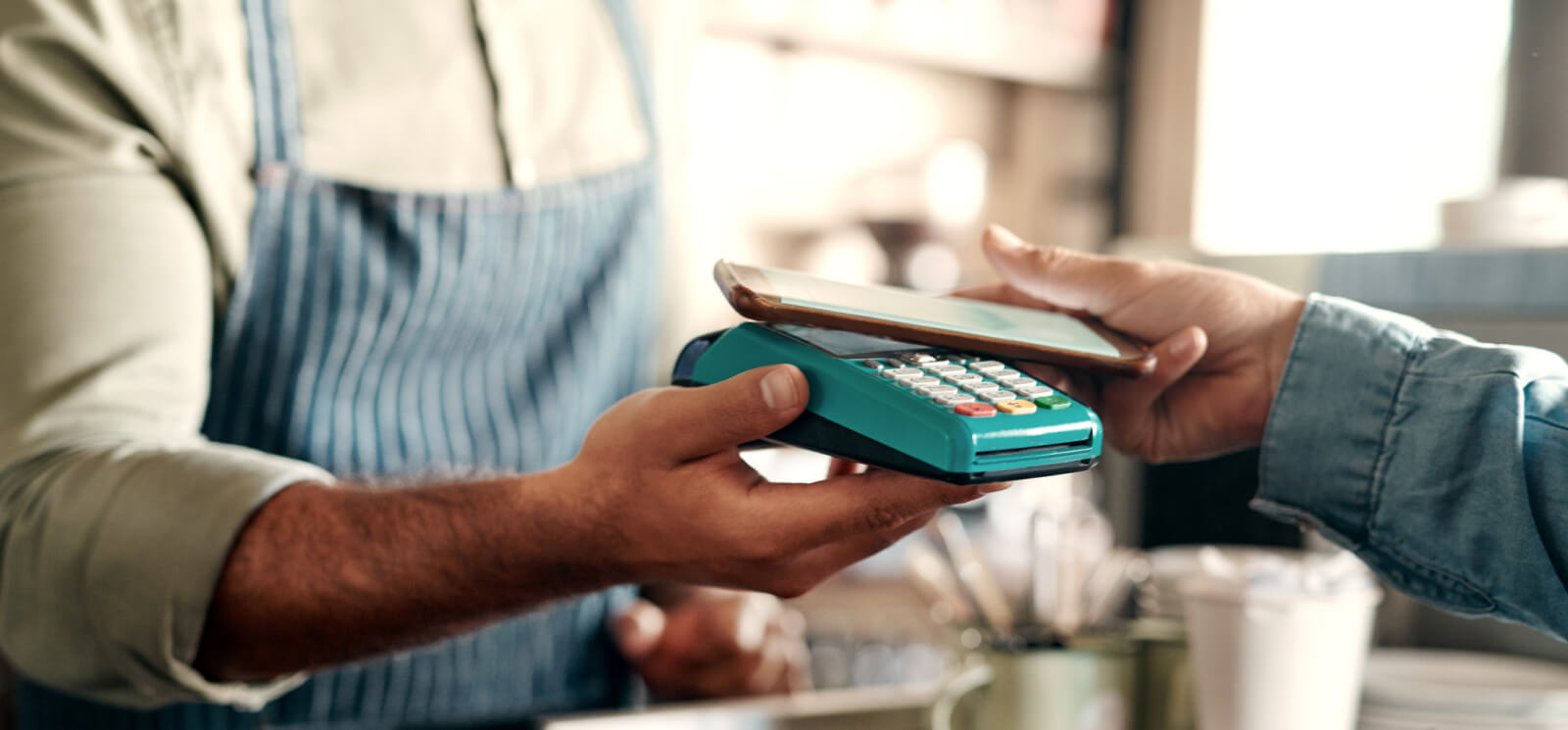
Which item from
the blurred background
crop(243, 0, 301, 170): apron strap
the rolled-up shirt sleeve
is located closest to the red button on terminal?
the rolled-up shirt sleeve

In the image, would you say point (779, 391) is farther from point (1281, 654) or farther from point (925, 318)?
point (1281, 654)

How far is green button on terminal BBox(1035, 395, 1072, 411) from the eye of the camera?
0.53 meters

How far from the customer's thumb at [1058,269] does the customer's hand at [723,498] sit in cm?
20

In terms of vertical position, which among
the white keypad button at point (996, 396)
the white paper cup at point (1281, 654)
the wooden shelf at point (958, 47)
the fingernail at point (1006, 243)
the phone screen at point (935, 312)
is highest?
the wooden shelf at point (958, 47)

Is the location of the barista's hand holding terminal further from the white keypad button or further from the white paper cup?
the white keypad button

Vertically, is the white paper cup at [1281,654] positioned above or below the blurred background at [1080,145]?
below

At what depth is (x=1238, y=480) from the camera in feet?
3.37

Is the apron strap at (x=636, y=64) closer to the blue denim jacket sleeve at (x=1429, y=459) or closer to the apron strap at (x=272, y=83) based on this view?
the apron strap at (x=272, y=83)

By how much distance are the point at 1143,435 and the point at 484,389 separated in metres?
0.63

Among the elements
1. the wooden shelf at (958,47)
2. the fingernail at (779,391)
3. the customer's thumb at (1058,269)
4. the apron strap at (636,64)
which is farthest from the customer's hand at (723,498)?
the wooden shelf at (958,47)

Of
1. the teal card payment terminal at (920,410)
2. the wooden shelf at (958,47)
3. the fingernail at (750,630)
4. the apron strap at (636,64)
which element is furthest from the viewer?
Answer: the wooden shelf at (958,47)

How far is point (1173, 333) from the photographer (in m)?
0.75

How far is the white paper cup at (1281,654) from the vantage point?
669 millimetres

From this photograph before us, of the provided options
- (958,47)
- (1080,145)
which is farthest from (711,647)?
(1080,145)
